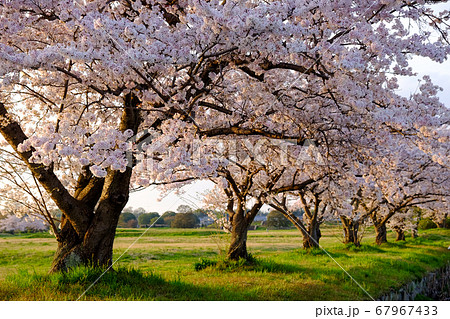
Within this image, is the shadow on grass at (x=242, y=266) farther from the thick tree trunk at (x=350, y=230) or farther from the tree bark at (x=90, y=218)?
the thick tree trunk at (x=350, y=230)

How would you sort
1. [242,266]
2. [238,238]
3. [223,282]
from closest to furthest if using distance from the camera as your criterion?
1. [223,282]
2. [242,266]
3. [238,238]

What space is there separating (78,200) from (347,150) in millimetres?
7156

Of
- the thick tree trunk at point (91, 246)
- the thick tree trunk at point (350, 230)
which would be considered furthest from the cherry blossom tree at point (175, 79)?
the thick tree trunk at point (350, 230)

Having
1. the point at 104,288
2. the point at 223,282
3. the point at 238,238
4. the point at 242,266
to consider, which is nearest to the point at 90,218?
the point at 104,288

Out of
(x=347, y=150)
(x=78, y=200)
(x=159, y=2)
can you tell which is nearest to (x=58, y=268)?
(x=78, y=200)

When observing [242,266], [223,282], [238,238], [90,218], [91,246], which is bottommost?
[242,266]

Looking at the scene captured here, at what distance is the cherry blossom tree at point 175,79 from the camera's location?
5.46 meters

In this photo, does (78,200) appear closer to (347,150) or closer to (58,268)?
(58,268)

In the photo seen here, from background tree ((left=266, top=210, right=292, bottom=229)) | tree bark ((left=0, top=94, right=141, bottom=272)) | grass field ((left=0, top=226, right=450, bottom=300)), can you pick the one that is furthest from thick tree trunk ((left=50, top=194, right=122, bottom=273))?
background tree ((left=266, top=210, right=292, bottom=229))

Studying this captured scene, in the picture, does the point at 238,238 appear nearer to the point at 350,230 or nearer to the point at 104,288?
the point at 104,288

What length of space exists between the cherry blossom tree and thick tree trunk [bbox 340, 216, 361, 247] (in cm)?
1470

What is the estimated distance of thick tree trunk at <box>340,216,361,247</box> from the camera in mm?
22828

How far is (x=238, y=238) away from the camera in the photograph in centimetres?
1253

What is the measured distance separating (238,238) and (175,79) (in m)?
7.59
